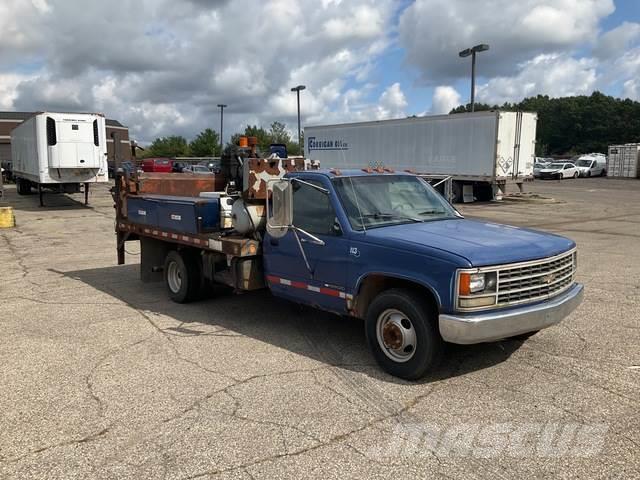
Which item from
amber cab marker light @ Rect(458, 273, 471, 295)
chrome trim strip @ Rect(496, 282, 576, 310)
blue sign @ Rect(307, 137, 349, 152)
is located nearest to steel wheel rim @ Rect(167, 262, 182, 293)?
amber cab marker light @ Rect(458, 273, 471, 295)

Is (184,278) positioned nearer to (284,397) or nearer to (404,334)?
(284,397)

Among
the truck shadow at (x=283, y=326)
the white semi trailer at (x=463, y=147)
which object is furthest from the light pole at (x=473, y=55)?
the truck shadow at (x=283, y=326)

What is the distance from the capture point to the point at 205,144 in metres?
86.6

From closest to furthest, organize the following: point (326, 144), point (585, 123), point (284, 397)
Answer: point (284, 397) < point (326, 144) < point (585, 123)

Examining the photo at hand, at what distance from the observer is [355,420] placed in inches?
159

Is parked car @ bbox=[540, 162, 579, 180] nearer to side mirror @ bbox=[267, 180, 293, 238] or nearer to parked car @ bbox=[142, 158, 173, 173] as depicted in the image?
parked car @ bbox=[142, 158, 173, 173]

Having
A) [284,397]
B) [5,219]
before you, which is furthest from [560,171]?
[284,397]

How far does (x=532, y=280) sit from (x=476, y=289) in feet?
2.04

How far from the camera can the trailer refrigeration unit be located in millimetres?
20938

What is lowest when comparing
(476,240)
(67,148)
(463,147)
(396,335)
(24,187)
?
(396,335)

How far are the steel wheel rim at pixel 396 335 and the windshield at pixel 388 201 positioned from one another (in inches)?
34.7

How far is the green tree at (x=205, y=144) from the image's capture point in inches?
3364

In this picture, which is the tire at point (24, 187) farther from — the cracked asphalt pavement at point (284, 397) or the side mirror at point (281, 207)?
the side mirror at point (281, 207)

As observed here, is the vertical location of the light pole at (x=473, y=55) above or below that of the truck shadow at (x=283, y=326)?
above
